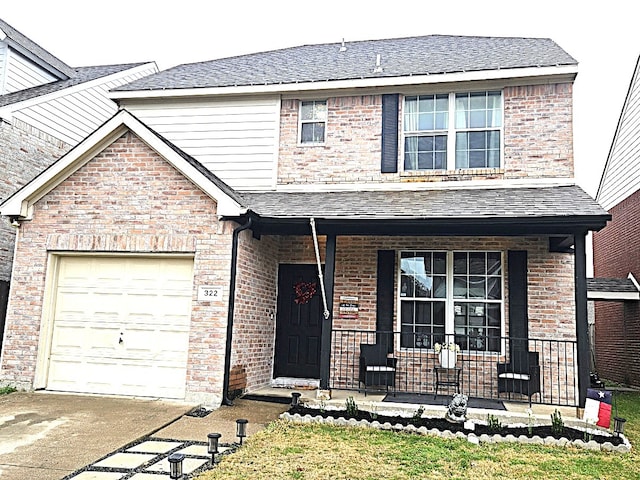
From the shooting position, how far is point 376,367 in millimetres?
8961

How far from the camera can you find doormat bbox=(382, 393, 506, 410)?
26.3 feet

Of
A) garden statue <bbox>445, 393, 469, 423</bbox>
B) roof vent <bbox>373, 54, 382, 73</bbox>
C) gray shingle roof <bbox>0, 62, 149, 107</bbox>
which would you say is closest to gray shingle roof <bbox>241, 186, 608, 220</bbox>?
roof vent <bbox>373, 54, 382, 73</bbox>

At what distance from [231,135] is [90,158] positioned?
8.70 ft

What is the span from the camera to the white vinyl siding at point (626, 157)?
43.6 ft

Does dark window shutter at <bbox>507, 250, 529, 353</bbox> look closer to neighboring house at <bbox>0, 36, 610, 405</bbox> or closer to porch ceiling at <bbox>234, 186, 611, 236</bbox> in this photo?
neighboring house at <bbox>0, 36, 610, 405</bbox>

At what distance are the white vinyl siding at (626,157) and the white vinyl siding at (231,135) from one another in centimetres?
851

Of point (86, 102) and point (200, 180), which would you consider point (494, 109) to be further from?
point (86, 102)

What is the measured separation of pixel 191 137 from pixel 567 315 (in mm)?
7354

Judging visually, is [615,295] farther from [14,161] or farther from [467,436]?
[14,161]

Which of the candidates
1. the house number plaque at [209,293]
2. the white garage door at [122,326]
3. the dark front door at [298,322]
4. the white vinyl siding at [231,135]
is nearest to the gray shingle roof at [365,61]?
the white vinyl siding at [231,135]

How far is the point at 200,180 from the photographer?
8.51 m

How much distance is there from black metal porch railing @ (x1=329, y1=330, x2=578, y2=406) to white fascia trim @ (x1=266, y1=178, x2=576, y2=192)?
2513mm

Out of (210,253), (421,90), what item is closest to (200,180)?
(210,253)

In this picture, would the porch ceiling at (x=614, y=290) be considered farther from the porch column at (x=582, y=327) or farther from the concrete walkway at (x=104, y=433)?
the concrete walkway at (x=104, y=433)
